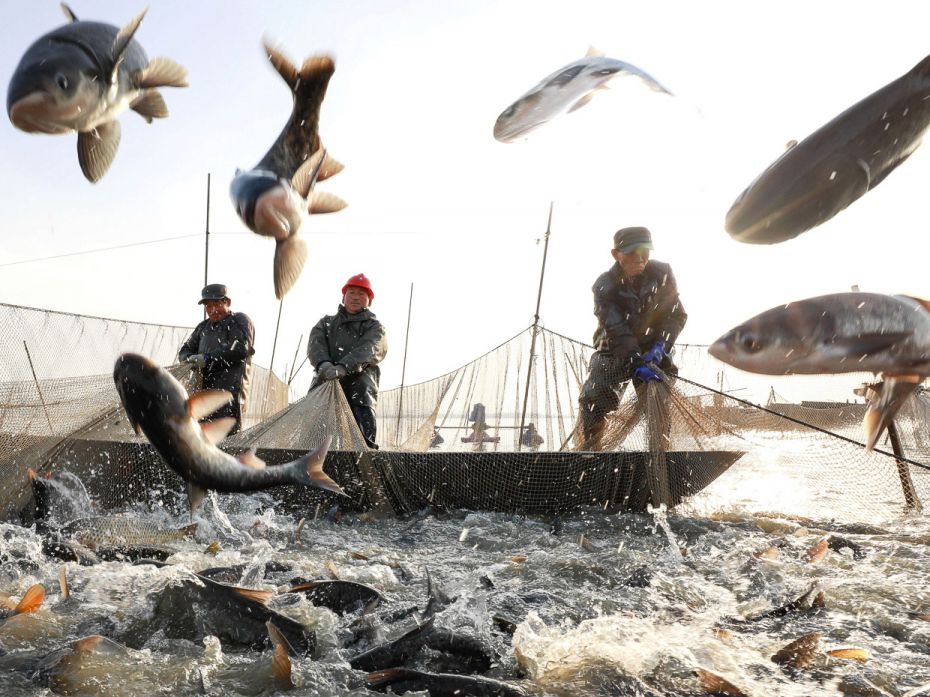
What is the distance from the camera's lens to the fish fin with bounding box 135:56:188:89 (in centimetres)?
196

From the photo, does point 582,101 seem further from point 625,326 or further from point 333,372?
point 333,372

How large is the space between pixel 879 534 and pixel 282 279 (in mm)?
5386

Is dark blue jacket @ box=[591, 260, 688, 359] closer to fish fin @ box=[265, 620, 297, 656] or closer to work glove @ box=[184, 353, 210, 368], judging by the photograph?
work glove @ box=[184, 353, 210, 368]

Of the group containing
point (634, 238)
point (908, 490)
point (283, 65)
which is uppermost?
point (634, 238)

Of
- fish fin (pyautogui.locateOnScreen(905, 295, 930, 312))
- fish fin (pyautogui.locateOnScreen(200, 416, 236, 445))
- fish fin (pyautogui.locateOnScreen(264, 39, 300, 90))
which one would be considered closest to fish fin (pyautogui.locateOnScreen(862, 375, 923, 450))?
→ fish fin (pyautogui.locateOnScreen(905, 295, 930, 312))

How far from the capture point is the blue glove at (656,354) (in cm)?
594

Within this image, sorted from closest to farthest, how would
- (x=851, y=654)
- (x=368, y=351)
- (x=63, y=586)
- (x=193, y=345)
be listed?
(x=851, y=654), (x=63, y=586), (x=368, y=351), (x=193, y=345)

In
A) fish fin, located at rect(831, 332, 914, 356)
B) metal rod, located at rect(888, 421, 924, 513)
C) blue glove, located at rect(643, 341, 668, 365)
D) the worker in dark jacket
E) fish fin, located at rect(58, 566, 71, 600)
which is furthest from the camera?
the worker in dark jacket

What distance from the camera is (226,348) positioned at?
680 centimetres

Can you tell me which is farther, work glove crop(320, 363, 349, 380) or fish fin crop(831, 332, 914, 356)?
work glove crop(320, 363, 349, 380)

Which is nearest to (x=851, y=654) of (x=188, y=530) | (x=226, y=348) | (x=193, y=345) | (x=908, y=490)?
A: (x=908, y=490)

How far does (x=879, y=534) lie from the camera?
5.27 metres

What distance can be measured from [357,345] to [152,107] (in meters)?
4.74

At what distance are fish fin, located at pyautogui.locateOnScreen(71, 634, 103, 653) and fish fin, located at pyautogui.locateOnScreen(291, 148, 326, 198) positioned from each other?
6.62 feet
